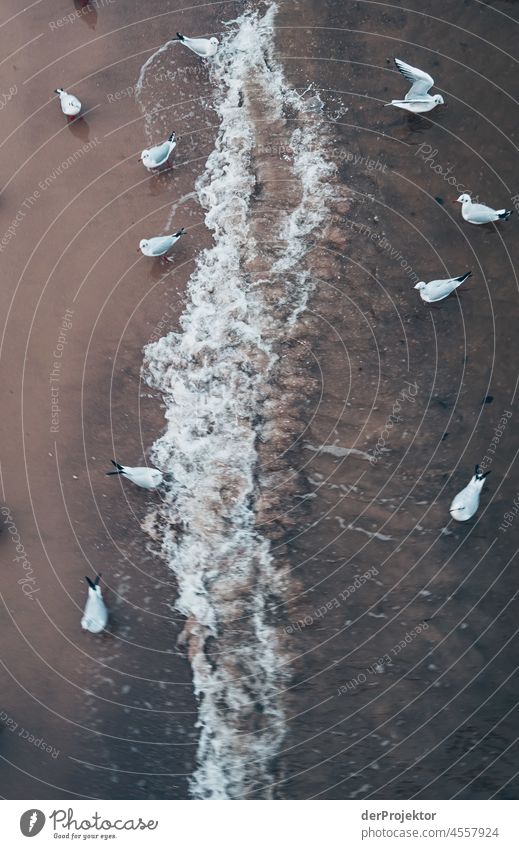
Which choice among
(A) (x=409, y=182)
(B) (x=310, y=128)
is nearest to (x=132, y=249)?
(B) (x=310, y=128)

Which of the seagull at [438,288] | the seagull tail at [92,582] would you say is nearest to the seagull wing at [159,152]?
the seagull at [438,288]

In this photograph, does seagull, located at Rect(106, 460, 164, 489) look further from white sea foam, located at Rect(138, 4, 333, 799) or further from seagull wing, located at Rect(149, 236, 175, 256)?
seagull wing, located at Rect(149, 236, 175, 256)

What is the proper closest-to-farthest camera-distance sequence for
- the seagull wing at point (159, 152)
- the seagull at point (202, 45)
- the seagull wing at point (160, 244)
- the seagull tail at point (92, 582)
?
the seagull tail at point (92, 582), the seagull wing at point (160, 244), the seagull wing at point (159, 152), the seagull at point (202, 45)

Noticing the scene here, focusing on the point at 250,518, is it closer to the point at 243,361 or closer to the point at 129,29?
the point at 243,361

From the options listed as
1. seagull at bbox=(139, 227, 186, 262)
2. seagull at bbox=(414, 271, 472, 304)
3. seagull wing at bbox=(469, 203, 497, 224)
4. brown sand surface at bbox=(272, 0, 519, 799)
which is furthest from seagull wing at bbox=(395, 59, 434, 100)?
seagull at bbox=(139, 227, 186, 262)

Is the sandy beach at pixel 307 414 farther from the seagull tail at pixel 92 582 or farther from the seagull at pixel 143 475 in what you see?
the seagull at pixel 143 475

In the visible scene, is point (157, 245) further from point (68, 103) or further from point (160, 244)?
point (68, 103)

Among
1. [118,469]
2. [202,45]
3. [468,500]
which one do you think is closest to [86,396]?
[118,469]
